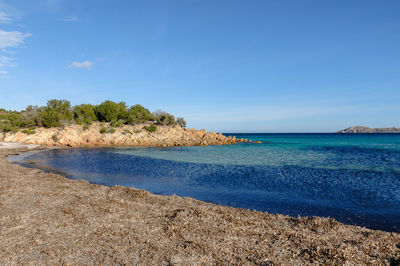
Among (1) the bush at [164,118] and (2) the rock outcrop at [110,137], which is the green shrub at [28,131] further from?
(1) the bush at [164,118]

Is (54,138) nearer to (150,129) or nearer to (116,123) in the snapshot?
(116,123)

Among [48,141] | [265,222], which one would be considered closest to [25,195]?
[265,222]

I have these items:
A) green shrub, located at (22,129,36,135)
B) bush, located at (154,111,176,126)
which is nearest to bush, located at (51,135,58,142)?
green shrub, located at (22,129,36,135)

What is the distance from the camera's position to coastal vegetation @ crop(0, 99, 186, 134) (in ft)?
183

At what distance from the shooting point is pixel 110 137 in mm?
57531

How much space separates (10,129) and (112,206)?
5654 cm

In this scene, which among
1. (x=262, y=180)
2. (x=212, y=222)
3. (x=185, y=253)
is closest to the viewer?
(x=185, y=253)

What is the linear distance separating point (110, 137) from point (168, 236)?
53571mm

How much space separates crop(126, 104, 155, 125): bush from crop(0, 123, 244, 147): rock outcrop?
7.06 feet

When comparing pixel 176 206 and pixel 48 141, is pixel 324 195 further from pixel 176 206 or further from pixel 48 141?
pixel 48 141

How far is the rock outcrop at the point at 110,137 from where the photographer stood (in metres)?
51.9

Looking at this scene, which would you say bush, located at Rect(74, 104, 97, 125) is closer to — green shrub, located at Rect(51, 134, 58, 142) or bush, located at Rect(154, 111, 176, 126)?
green shrub, located at Rect(51, 134, 58, 142)

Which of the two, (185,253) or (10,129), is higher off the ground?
(10,129)

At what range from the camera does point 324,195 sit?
15.2 meters
